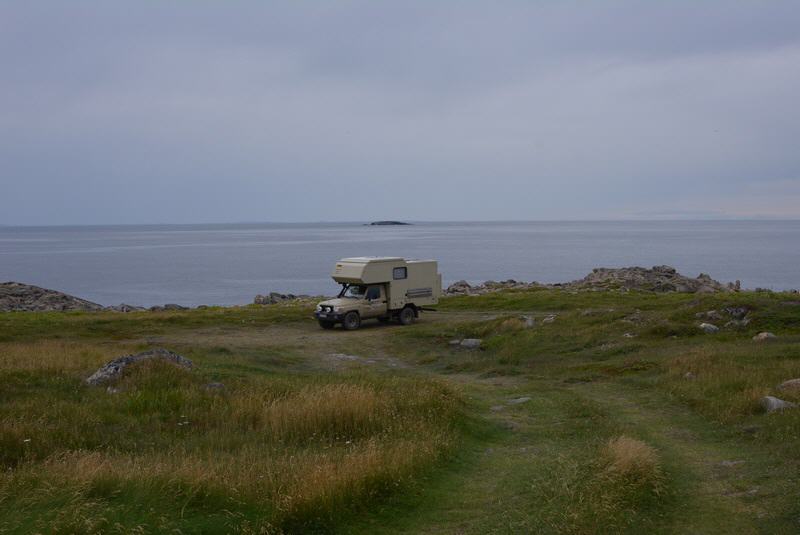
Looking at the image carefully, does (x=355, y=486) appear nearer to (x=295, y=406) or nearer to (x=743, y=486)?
(x=295, y=406)

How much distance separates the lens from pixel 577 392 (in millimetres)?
17453

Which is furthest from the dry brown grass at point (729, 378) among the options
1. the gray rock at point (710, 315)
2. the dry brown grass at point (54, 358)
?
the dry brown grass at point (54, 358)

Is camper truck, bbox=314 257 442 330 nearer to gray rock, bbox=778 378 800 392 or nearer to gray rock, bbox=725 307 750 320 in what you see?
gray rock, bbox=725 307 750 320

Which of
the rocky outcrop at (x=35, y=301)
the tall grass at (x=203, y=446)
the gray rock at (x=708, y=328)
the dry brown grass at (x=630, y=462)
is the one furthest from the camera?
the rocky outcrop at (x=35, y=301)

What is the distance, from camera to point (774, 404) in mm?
13305

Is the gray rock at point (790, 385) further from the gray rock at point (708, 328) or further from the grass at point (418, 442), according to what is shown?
the gray rock at point (708, 328)

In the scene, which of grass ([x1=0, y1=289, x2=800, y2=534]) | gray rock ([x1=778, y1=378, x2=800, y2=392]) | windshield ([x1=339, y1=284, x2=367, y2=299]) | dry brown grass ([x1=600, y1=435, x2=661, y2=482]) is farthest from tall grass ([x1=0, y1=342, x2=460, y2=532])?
windshield ([x1=339, y1=284, x2=367, y2=299])

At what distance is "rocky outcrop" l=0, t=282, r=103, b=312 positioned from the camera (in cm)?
5281

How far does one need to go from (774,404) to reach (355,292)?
21.9 m

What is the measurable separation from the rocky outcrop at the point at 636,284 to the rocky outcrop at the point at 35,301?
2890cm

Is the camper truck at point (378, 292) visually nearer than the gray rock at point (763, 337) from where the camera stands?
No

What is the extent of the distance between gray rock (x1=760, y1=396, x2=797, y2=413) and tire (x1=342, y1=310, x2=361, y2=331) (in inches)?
812

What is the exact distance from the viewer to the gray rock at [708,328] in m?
24.0

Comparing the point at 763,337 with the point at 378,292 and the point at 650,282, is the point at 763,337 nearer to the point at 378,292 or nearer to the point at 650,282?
the point at 378,292
